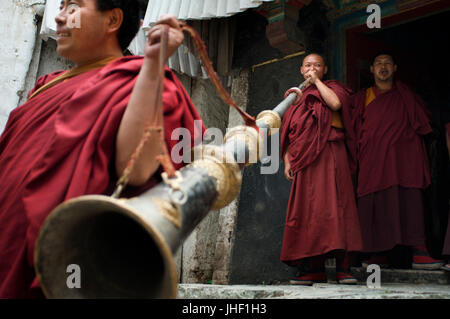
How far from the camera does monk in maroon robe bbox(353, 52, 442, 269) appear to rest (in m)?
3.48

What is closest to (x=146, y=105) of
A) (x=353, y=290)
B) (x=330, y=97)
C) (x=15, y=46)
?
(x=353, y=290)

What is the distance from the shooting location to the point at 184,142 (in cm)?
136

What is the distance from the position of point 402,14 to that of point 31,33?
11.7ft

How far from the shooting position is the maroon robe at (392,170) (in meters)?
3.49

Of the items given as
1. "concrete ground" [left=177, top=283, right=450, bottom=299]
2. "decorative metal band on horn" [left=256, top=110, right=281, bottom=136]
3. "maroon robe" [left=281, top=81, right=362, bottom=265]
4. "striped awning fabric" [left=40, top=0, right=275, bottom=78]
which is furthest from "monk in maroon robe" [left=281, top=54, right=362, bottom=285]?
"decorative metal band on horn" [left=256, top=110, right=281, bottom=136]

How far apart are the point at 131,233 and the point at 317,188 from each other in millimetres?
2432

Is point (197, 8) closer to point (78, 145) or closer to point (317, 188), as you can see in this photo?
point (317, 188)

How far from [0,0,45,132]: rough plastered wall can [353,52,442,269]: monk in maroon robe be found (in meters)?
3.12

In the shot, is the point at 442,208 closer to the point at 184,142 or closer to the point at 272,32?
the point at 272,32

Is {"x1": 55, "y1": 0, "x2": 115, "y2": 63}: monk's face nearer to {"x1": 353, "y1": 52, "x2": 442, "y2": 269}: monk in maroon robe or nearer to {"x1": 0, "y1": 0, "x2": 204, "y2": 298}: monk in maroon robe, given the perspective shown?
{"x1": 0, "y1": 0, "x2": 204, "y2": 298}: monk in maroon robe

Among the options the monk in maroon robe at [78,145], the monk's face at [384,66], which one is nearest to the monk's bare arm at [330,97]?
the monk's face at [384,66]

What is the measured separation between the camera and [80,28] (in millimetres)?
1462

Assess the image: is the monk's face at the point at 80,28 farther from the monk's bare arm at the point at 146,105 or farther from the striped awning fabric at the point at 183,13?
the striped awning fabric at the point at 183,13
